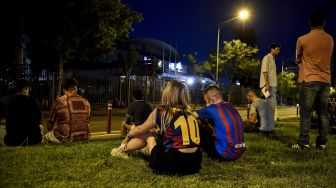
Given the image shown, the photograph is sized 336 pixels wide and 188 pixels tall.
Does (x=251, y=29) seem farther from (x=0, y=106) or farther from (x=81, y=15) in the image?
(x=0, y=106)

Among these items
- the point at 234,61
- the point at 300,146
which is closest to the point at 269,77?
the point at 300,146

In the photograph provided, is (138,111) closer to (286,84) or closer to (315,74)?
(315,74)

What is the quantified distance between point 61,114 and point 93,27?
14.9m

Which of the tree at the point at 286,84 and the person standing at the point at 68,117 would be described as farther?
the tree at the point at 286,84

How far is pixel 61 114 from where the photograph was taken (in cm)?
716

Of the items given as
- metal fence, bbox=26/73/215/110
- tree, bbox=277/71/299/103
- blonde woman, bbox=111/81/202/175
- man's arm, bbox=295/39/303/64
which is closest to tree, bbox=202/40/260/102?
tree, bbox=277/71/299/103

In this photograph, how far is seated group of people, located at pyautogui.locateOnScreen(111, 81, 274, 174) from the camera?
4.68m

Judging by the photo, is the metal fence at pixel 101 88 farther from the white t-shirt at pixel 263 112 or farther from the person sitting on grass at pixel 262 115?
the white t-shirt at pixel 263 112

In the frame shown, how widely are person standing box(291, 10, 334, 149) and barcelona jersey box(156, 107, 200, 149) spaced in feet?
10.8

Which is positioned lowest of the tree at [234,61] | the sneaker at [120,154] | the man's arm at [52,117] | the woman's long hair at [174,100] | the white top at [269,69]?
the sneaker at [120,154]

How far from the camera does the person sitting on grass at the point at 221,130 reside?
536 cm

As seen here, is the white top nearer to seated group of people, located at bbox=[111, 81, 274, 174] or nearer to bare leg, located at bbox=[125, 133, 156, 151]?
seated group of people, located at bbox=[111, 81, 274, 174]

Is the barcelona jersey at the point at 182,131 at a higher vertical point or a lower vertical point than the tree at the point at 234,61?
lower

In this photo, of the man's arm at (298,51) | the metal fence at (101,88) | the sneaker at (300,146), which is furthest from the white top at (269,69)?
the metal fence at (101,88)
